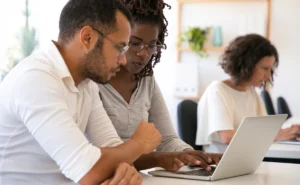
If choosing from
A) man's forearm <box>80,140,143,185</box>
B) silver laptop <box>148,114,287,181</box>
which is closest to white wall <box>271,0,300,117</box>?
silver laptop <box>148,114,287,181</box>

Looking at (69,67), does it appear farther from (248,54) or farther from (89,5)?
(248,54)

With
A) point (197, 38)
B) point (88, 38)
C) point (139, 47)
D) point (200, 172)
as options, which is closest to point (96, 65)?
point (88, 38)

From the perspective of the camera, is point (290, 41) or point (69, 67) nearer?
point (69, 67)

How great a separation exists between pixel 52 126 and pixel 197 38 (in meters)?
4.36

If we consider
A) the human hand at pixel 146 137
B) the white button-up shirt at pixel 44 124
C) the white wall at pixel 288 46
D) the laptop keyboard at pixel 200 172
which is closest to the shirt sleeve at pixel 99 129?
the white button-up shirt at pixel 44 124

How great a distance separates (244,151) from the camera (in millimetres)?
1666

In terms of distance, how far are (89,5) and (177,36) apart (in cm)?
429

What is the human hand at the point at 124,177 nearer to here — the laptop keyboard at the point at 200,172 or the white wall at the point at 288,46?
the laptop keyboard at the point at 200,172

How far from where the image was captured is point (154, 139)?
5.27 ft

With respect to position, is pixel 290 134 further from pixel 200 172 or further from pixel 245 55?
pixel 200 172

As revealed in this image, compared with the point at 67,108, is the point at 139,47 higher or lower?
higher

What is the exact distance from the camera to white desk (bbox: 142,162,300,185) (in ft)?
5.15

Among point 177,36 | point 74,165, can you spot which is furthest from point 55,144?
point 177,36

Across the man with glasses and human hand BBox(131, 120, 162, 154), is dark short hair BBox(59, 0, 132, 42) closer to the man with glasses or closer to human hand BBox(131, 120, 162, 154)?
the man with glasses
